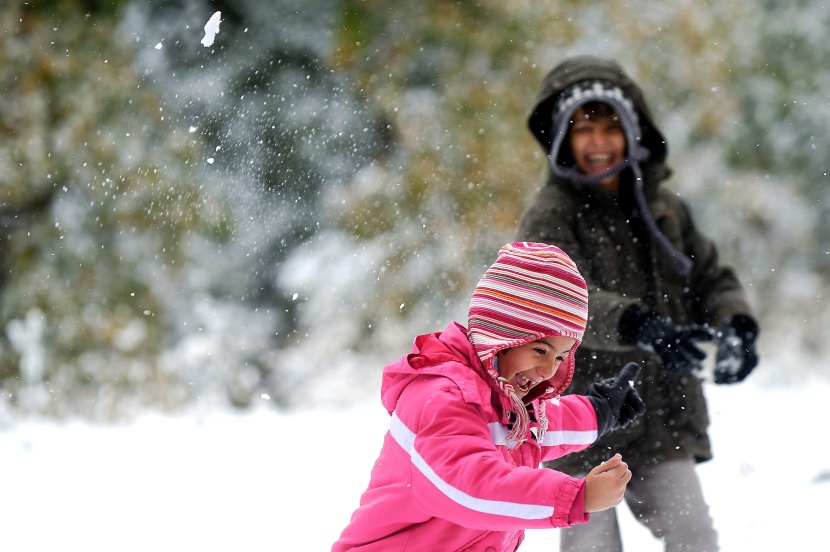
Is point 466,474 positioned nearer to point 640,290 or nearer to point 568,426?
point 568,426

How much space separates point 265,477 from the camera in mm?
3584

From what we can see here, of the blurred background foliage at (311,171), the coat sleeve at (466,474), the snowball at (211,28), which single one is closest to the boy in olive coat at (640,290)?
the coat sleeve at (466,474)

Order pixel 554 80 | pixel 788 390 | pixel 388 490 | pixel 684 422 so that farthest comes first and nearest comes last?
1. pixel 788 390
2. pixel 554 80
3. pixel 684 422
4. pixel 388 490

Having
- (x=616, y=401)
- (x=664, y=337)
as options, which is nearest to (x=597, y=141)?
(x=664, y=337)

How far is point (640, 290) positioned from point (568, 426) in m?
0.68

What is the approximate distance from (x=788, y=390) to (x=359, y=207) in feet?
7.54

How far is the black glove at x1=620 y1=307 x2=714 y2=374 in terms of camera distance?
1.81m

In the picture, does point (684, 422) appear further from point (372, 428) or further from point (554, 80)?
point (372, 428)

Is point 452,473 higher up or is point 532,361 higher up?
point 532,361

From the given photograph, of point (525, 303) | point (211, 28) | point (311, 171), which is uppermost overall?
point (211, 28)

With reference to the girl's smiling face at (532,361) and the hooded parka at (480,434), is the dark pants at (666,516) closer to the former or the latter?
the hooded parka at (480,434)

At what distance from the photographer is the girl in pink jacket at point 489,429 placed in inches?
42.2

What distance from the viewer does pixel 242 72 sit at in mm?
4773

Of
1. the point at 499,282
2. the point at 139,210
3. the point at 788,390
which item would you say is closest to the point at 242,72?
the point at 139,210
